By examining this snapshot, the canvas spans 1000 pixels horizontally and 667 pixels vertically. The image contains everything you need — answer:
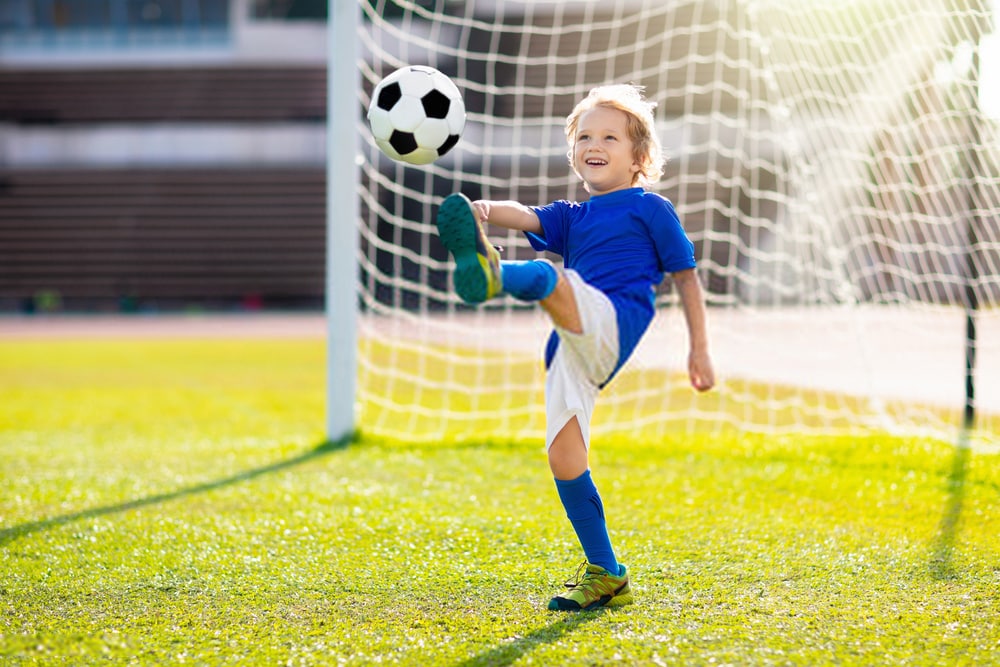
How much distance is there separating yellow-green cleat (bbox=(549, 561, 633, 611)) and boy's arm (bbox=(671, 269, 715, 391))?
1.64 feet

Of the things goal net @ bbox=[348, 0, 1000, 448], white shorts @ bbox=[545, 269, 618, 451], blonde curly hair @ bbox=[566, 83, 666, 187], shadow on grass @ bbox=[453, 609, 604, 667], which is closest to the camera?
shadow on grass @ bbox=[453, 609, 604, 667]

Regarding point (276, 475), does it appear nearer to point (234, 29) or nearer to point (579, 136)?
point (579, 136)

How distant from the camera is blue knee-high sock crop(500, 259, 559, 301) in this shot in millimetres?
2029

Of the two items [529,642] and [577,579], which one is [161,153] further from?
[529,642]

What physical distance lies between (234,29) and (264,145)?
3373mm

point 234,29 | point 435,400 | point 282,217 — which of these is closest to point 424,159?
point 435,400

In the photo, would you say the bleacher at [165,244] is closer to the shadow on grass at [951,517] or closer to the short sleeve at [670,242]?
the shadow on grass at [951,517]

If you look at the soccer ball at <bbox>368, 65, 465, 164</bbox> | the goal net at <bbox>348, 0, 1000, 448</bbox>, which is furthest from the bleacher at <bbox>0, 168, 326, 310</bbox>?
the soccer ball at <bbox>368, 65, 465, 164</bbox>

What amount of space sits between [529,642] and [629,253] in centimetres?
92

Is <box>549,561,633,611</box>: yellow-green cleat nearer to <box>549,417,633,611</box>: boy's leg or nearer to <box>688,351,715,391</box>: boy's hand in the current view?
<box>549,417,633,611</box>: boy's leg

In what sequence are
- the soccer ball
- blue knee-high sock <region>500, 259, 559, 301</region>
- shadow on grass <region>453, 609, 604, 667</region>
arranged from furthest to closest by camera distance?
the soccer ball, blue knee-high sock <region>500, 259, 559, 301</region>, shadow on grass <region>453, 609, 604, 667</region>

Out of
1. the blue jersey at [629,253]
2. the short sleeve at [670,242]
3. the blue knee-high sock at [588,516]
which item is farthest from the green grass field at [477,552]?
the short sleeve at [670,242]

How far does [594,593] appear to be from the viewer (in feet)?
7.48

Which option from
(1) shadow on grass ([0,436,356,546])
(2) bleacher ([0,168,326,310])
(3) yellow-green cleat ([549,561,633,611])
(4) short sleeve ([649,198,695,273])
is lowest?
(2) bleacher ([0,168,326,310])
